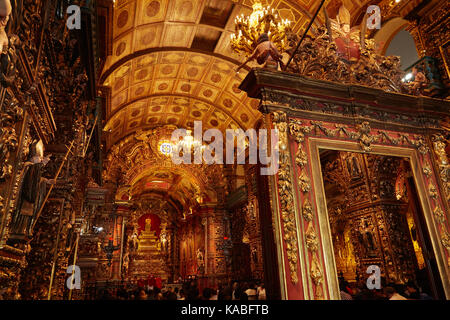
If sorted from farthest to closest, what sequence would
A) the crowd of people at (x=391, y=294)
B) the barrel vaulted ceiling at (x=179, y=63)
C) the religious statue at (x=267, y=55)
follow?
the barrel vaulted ceiling at (x=179, y=63)
the religious statue at (x=267, y=55)
the crowd of people at (x=391, y=294)

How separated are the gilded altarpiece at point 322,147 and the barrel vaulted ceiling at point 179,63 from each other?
5824 mm

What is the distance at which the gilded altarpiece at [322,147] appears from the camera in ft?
15.9

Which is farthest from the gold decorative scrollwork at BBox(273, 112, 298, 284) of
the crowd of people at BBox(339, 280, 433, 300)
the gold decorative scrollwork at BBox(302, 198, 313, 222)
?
the crowd of people at BBox(339, 280, 433, 300)

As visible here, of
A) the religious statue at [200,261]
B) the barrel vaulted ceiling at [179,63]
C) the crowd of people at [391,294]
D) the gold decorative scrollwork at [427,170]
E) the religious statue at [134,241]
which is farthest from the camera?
the religious statue at [134,241]

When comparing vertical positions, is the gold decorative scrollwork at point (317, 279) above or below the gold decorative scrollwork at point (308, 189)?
below

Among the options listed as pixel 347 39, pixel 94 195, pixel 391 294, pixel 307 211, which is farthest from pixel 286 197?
pixel 94 195

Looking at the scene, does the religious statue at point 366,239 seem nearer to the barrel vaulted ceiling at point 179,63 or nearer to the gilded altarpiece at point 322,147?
the gilded altarpiece at point 322,147

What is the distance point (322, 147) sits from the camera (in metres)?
5.75

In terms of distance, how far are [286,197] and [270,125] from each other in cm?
132

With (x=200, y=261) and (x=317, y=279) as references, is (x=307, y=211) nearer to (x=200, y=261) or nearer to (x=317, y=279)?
(x=317, y=279)

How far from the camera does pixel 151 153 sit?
20.3 meters

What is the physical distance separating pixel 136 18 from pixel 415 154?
10491 mm

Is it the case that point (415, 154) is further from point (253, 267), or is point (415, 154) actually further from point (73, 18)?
point (253, 267)

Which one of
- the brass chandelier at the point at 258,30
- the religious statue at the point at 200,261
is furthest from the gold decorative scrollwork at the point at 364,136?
the religious statue at the point at 200,261
